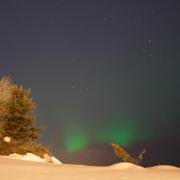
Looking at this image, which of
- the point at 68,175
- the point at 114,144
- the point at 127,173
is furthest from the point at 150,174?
the point at 114,144

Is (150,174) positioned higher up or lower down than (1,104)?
lower down

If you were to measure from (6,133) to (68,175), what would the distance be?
17.9 metres

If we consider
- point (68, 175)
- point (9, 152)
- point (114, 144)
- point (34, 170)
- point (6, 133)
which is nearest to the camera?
point (68, 175)

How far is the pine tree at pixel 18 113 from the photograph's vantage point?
23484 mm

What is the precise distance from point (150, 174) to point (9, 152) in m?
11.3

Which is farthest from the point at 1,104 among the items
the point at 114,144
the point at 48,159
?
the point at 114,144

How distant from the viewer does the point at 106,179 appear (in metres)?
5.18

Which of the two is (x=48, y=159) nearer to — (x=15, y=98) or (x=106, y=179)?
(x=15, y=98)

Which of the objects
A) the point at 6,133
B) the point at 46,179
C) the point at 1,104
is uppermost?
the point at 1,104

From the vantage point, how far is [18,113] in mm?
23922

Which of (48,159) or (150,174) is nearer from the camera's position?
(150,174)

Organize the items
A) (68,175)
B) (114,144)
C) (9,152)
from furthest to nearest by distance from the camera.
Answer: (9,152) < (114,144) < (68,175)

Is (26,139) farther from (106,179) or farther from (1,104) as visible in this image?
(106,179)

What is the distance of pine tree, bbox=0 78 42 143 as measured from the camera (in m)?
23.5
